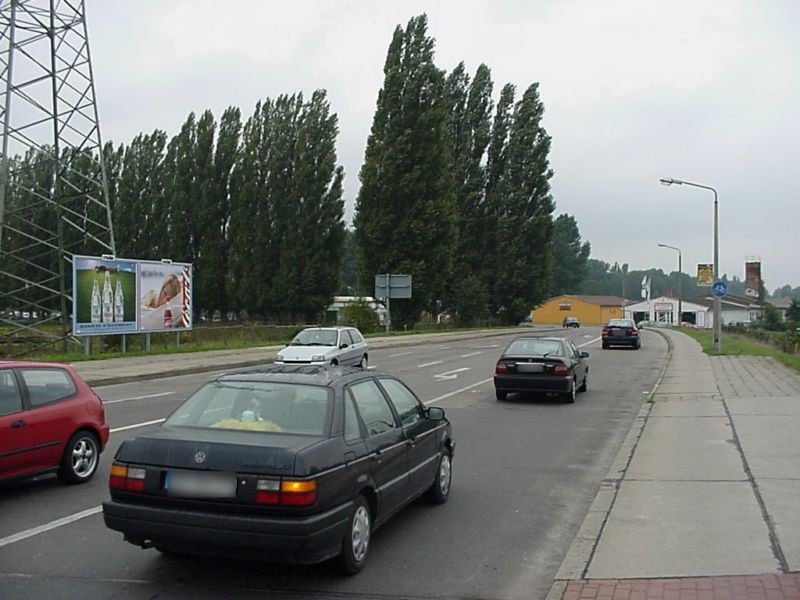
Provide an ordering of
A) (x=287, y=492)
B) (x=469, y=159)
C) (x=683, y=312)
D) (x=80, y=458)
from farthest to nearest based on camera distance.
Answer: (x=683, y=312)
(x=469, y=159)
(x=80, y=458)
(x=287, y=492)

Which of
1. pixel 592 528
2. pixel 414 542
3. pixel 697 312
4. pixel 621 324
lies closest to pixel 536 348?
pixel 592 528

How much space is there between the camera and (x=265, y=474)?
528 centimetres

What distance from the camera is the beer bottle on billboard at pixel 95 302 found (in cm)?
2648

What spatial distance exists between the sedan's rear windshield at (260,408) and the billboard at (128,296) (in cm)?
2090

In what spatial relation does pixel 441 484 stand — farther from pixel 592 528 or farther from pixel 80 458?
pixel 80 458

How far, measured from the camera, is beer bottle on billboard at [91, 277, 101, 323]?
86.9 feet

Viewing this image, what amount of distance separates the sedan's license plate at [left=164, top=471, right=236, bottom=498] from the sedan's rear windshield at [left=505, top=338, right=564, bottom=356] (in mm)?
12569

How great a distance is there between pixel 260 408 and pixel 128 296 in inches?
921

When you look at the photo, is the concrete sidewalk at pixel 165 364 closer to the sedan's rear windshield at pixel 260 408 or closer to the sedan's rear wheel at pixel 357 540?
the sedan's rear windshield at pixel 260 408

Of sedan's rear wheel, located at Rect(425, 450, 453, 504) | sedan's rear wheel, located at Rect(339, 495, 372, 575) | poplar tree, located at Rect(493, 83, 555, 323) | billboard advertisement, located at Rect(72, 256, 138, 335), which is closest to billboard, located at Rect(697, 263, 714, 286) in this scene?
billboard advertisement, located at Rect(72, 256, 138, 335)

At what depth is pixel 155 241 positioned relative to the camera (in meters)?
72.9

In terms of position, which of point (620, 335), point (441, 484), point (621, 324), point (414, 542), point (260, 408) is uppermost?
point (260, 408)

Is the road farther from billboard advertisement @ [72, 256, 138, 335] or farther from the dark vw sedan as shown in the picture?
billboard advertisement @ [72, 256, 138, 335]

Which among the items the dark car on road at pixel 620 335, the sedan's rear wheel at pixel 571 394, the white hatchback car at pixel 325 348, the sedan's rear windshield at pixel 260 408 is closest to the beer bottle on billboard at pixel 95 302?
the white hatchback car at pixel 325 348
